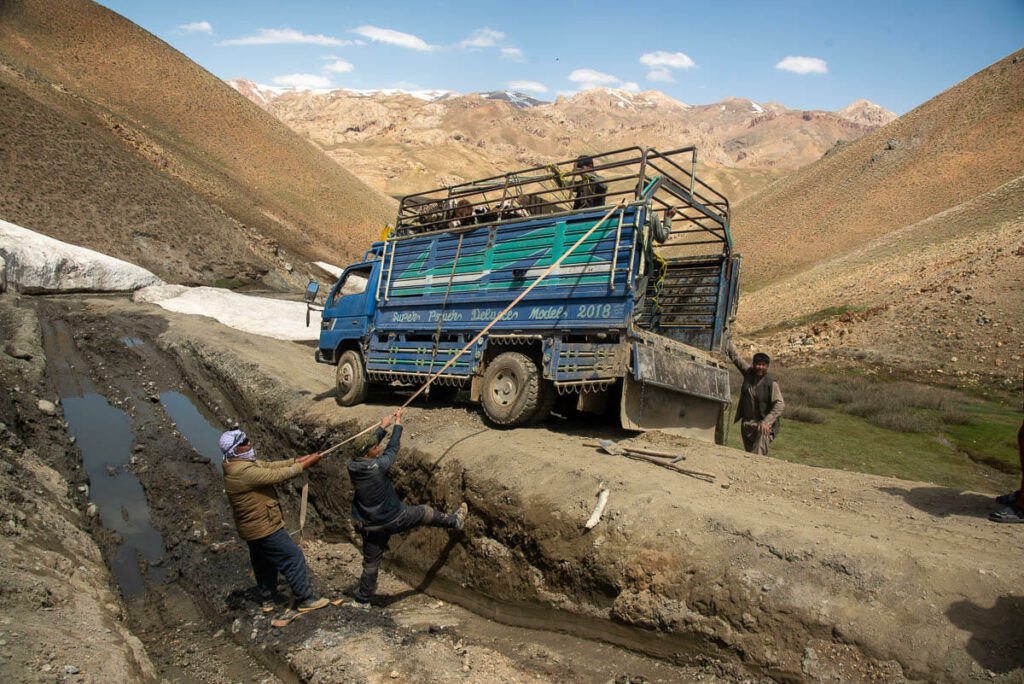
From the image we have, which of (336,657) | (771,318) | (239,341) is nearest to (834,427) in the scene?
(336,657)

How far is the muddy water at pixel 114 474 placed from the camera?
721 cm

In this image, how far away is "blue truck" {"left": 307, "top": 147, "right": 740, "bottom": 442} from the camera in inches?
280

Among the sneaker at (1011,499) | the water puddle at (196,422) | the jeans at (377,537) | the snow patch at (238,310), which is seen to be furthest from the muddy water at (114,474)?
the sneaker at (1011,499)

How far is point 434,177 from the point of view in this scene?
101062 millimetres

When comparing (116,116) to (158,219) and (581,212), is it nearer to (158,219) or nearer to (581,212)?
(158,219)

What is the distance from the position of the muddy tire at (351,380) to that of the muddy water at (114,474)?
323 cm

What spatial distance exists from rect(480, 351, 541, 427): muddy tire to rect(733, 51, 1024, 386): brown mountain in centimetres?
1421

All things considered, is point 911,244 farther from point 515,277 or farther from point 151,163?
point 151,163

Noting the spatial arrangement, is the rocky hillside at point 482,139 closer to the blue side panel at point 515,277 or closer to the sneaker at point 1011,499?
the blue side panel at point 515,277

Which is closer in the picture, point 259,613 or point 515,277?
point 259,613

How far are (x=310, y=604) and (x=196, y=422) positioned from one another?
23.3ft

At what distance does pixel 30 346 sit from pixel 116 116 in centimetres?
3792

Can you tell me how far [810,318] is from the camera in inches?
1045

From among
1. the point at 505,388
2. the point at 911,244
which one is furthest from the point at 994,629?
the point at 911,244
